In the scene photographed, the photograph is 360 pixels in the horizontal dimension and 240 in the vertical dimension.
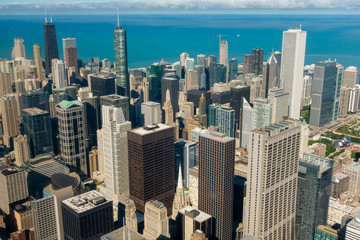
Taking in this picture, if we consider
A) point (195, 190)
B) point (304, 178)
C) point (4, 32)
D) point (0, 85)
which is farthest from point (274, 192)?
point (4, 32)

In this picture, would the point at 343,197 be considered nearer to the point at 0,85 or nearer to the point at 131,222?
the point at 131,222

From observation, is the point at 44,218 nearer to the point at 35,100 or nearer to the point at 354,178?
the point at 354,178

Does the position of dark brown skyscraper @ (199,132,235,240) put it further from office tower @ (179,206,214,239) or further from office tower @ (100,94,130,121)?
office tower @ (100,94,130,121)

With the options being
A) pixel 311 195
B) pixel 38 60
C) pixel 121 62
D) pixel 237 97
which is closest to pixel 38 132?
pixel 121 62

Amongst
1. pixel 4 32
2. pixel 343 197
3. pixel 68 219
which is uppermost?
pixel 4 32

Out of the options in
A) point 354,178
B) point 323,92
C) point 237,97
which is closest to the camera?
point 354,178

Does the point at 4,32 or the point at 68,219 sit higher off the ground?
the point at 4,32

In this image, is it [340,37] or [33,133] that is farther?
[340,37]
